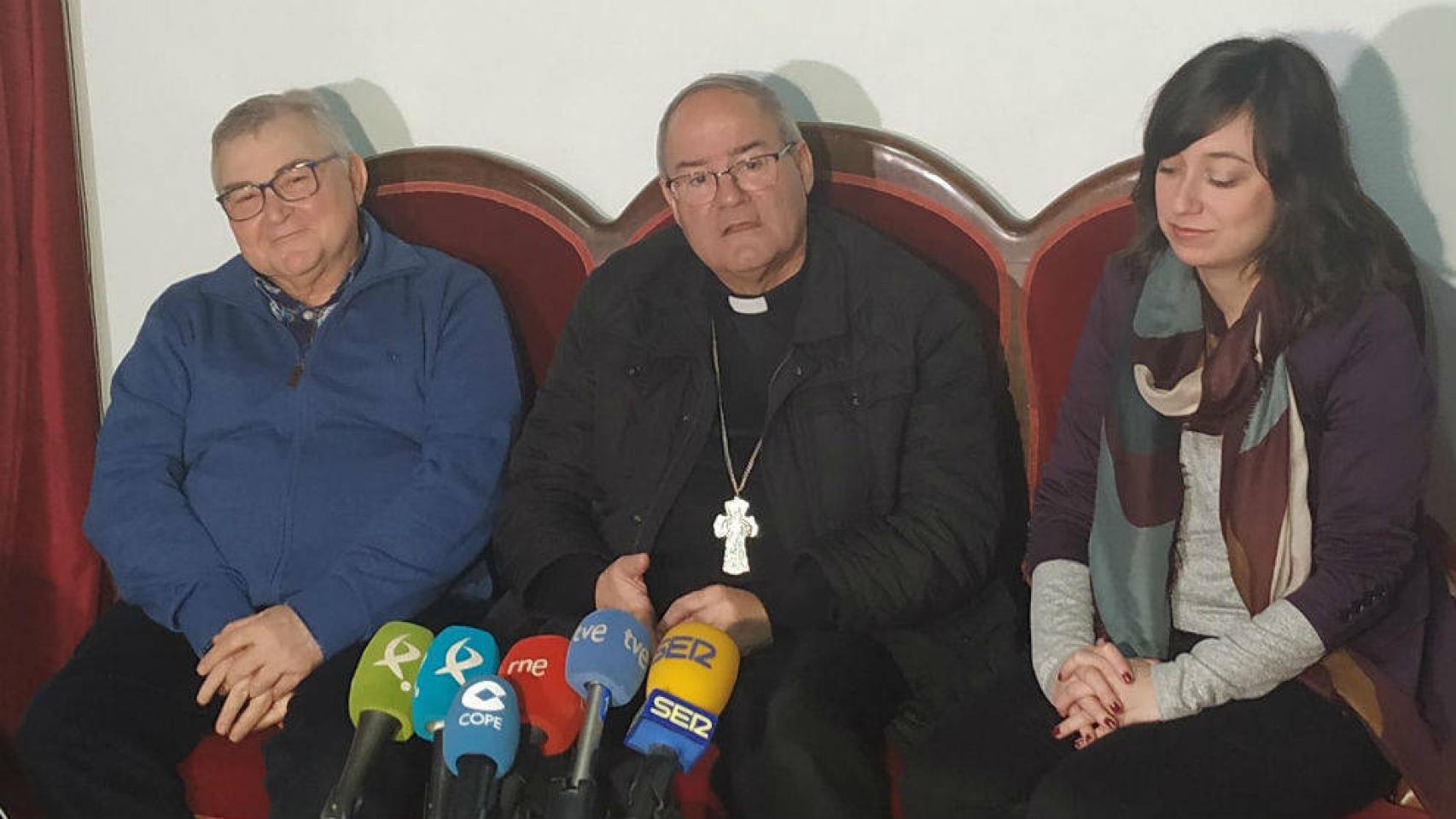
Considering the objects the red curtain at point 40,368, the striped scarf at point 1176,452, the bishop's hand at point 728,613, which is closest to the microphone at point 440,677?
the bishop's hand at point 728,613

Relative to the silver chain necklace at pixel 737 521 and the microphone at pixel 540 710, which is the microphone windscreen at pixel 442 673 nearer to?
the microphone at pixel 540 710

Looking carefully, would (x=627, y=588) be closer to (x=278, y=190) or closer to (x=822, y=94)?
(x=278, y=190)

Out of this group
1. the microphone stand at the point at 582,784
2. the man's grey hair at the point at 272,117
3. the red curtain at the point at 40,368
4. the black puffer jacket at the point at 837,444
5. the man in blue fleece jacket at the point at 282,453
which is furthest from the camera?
the red curtain at the point at 40,368

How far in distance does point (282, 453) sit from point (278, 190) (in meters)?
0.43

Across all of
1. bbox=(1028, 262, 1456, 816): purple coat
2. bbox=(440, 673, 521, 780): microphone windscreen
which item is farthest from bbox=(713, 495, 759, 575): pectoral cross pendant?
bbox=(1028, 262, 1456, 816): purple coat

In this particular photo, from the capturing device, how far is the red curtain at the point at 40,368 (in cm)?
295

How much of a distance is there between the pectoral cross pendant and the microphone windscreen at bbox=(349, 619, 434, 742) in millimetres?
492

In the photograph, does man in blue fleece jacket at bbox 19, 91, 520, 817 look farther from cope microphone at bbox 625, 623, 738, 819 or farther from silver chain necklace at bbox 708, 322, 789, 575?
cope microphone at bbox 625, 623, 738, 819

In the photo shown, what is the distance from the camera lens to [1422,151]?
8.30 feet

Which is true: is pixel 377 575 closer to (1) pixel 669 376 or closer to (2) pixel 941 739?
(1) pixel 669 376

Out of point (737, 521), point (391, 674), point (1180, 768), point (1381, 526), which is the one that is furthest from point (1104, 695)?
point (391, 674)

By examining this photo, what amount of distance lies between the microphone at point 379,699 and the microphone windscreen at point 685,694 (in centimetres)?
31

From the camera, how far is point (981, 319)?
2.55 meters

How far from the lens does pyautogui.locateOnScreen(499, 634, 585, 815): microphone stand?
72.6 inches
